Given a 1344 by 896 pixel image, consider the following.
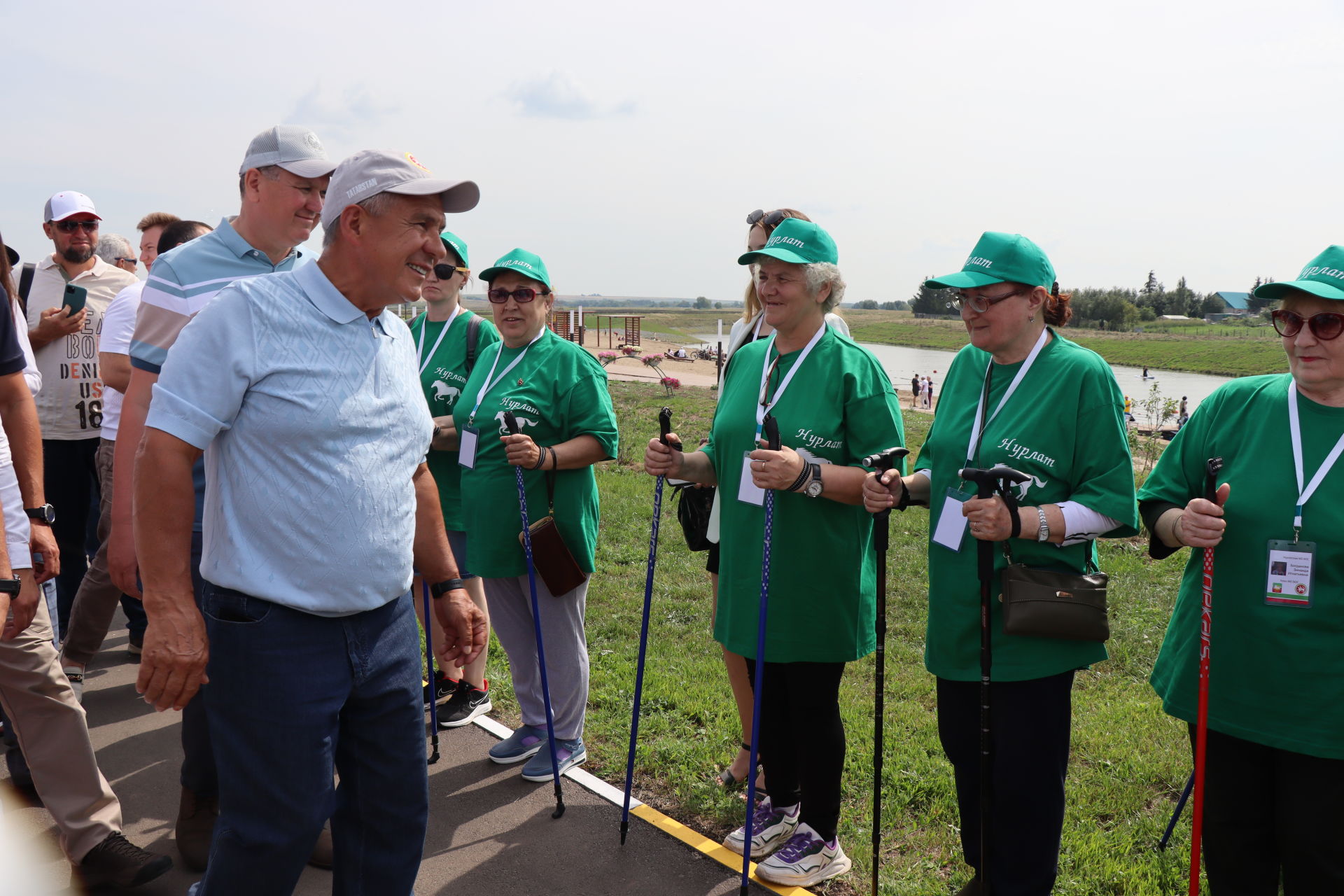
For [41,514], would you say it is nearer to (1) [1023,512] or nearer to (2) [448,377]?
(2) [448,377]

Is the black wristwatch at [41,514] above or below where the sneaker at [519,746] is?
above

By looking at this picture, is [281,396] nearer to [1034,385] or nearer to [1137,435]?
[1034,385]

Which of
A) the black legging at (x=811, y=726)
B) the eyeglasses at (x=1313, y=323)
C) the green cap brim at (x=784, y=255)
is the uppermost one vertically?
the green cap brim at (x=784, y=255)

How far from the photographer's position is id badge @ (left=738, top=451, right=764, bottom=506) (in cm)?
357

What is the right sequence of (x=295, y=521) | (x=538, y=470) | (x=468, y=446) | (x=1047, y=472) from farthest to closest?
(x=468, y=446), (x=538, y=470), (x=1047, y=472), (x=295, y=521)

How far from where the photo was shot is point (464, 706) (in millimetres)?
5102

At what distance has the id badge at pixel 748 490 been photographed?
3570 millimetres

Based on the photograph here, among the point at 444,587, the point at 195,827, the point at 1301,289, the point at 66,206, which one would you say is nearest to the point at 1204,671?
the point at 1301,289

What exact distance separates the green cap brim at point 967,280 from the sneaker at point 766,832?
220 centimetres

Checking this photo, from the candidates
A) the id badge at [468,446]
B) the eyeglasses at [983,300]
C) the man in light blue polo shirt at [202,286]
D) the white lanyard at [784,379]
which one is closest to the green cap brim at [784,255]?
the white lanyard at [784,379]

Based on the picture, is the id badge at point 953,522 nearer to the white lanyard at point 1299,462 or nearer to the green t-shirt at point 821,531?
the green t-shirt at point 821,531

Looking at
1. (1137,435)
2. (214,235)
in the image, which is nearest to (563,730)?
(214,235)

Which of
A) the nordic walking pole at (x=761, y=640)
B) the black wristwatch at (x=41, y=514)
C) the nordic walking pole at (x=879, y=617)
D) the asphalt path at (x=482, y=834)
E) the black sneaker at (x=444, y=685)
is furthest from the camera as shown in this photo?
the black sneaker at (x=444, y=685)

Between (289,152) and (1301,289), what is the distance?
3262mm
